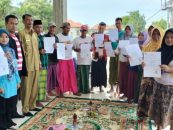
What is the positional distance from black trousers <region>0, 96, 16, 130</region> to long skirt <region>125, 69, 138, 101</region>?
2.22 meters

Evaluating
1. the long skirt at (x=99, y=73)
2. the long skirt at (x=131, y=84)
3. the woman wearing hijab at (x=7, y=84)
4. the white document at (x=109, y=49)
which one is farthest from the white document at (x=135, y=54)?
the woman wearing hijab at (x=7, y=84)

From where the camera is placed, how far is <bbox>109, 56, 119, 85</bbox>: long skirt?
5700mm

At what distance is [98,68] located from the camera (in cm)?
577

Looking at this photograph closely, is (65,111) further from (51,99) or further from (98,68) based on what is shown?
(98,68)

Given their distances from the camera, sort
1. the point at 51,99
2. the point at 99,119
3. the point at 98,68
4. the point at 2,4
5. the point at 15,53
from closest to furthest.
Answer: the point at 15,53 < the point at 99,119 < the point at 51,99 < the point at 98,68 < the point at 2,4

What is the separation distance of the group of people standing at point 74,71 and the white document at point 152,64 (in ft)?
Result: 0.19

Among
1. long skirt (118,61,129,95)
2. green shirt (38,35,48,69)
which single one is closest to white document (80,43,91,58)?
long skirt (118,61,129,95)

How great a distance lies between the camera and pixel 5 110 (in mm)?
3662

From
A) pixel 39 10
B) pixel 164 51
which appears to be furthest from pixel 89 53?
pixel 164 51

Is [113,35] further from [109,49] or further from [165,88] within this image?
[165,88]

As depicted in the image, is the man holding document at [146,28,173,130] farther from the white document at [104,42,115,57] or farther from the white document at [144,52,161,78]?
the white document at [104,42,115,57]

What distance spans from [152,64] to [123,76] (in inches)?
81.8

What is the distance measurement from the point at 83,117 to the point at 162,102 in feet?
5.05

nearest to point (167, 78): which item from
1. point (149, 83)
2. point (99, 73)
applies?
point (149, 83)
